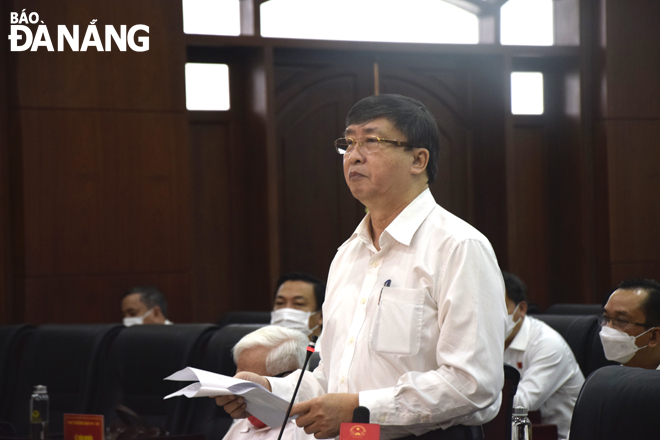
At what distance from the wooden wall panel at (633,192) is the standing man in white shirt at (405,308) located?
4653 millimetres

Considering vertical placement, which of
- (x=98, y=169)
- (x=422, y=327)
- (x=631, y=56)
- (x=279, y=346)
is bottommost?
(x=279, y=346)

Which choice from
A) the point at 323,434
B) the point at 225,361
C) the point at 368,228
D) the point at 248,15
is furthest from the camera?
the point at 248,15

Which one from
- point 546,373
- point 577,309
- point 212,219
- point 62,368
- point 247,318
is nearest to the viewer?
point 546,373

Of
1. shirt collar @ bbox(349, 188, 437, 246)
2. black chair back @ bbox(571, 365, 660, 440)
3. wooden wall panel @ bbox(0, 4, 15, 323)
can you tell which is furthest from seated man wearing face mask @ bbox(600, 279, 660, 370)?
wooden wall panel @ bbox(0, 4, 15, 323)

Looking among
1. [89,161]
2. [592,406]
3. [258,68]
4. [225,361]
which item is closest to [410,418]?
[592,406]

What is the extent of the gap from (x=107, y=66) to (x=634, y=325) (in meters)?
3.86

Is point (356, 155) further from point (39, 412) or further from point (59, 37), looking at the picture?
point (59, 37)

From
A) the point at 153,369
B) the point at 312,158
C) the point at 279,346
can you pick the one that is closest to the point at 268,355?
the point at 279,346

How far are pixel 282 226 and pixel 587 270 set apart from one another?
7.91ft

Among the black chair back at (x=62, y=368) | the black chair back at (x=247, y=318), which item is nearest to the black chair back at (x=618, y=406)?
the black chair back at (x=62, y=368)

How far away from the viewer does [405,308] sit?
5.28ft

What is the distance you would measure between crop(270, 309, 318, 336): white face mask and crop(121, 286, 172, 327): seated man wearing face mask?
114 centimetres

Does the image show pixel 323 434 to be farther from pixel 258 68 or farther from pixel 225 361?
pixel 258 68

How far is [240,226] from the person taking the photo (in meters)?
5.98
